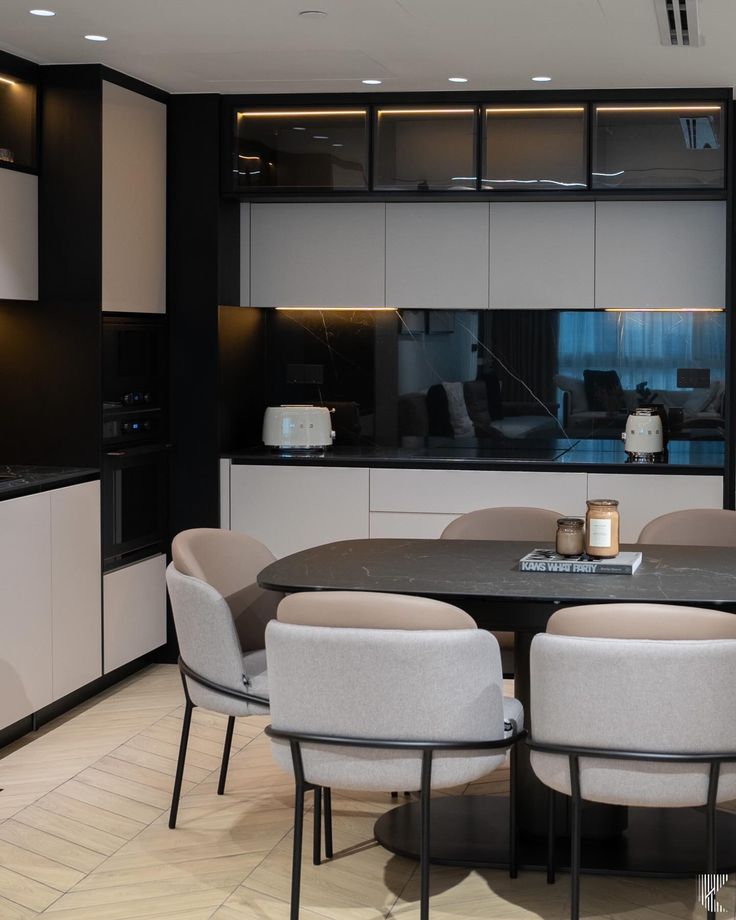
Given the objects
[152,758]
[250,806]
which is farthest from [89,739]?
[250,806]

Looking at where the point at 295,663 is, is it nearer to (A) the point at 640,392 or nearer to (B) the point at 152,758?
(B) the point at 152,758

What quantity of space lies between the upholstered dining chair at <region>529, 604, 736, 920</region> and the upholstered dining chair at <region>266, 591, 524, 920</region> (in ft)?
0.48

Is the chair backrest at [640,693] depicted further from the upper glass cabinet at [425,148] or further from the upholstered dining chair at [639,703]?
the upper glass cabinet at [425,148]

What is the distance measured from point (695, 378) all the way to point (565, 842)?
3.06 metres

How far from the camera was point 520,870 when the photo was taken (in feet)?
11.1

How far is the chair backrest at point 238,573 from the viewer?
3.88 m

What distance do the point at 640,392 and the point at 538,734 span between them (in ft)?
11.5

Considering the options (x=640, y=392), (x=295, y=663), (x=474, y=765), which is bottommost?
(x=474, y=765)

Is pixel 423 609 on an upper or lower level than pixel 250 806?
upper

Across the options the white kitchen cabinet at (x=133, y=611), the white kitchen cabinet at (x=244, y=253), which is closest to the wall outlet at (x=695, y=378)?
the white kitchen cabinet at (x=244, y=253)

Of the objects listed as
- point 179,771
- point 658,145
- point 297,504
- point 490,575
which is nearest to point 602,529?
point 490,575

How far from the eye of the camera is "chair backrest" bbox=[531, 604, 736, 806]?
261 centimetres

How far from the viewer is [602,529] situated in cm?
349

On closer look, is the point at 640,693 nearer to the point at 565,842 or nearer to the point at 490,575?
the point at 490,575
